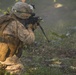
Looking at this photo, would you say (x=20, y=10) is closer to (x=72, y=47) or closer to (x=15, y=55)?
(x=15, y=55)

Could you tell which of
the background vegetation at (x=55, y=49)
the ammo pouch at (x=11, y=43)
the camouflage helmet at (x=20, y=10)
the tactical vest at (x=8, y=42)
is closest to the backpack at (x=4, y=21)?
the tactical vest at (x=8, y=42)

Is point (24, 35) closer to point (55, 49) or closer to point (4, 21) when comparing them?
point (4, 21)

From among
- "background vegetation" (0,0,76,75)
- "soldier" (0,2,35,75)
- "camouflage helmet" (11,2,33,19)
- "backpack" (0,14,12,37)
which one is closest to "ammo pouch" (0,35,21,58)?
"soldier" (0,2,35,75)

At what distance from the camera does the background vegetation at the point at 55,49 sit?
27.3ft

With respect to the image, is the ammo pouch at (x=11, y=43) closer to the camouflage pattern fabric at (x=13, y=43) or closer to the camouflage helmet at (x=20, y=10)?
the camouflage pattern fabric at (x=13, y=43)

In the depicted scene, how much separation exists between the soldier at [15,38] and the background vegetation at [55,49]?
0.73 metres

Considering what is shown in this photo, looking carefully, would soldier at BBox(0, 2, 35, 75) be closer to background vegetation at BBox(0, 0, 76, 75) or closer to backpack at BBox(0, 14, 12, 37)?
backpack at BBox(0, 14, 12, 37)

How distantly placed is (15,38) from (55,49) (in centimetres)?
705

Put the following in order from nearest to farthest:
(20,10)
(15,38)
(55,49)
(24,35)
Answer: (24,35)
(15,38)
(20,10)
(55,49)

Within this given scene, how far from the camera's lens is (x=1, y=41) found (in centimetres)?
483

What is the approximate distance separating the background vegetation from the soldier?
733 mm

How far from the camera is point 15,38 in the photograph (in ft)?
15.9

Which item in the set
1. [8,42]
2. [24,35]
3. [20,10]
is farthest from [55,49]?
[24,35]

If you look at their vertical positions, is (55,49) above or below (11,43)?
below
